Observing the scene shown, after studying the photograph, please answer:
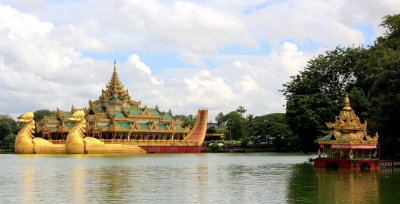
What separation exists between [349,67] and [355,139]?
17.5m

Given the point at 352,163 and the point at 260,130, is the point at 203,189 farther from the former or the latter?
the point at 260,130

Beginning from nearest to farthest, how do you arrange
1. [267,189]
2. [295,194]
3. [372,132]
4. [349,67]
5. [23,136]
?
[295,194] → [267,189] → [372,132] → [349,67] → [23,136]

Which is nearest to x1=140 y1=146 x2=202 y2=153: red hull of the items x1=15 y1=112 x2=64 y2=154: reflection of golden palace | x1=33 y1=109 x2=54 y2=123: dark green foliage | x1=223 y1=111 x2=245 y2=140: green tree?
x1=15 y1=112 x2=64 y2=154: reflection of golden palace

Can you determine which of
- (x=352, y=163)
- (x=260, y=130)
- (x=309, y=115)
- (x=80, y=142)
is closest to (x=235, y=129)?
(x=260, y=130)

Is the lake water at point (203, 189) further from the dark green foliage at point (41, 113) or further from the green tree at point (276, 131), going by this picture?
the dark green foliage at point (41, 113)

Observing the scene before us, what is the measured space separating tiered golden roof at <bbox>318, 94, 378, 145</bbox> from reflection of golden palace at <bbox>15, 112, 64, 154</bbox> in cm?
4854

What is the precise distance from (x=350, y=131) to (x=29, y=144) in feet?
166

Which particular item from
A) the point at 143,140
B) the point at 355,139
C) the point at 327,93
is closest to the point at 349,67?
the point at 327,93

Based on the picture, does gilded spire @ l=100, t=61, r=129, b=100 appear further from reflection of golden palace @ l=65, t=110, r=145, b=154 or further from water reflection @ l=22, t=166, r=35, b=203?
water reflection @ l=22, t=166, r=35, b=203

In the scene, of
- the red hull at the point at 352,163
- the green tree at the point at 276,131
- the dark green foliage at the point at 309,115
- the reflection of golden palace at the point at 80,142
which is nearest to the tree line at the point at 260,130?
the green tree at the point at 276,131

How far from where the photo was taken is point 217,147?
101m

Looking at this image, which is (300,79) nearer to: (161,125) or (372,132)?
(372,132)

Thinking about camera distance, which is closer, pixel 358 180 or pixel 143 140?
pixel 358 180

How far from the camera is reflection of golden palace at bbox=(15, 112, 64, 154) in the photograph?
77.6m
